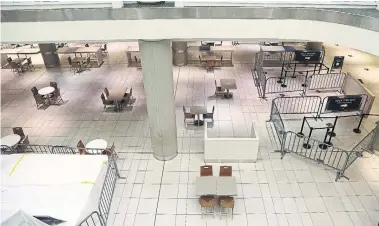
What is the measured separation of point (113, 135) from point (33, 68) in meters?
9.52

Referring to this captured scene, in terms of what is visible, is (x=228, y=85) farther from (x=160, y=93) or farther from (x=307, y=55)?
(x=160, y=93)

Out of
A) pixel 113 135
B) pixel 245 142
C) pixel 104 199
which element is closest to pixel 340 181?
pixel 245 142

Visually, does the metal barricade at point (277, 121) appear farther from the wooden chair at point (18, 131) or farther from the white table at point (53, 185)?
the wooden chair at point (18, 131)

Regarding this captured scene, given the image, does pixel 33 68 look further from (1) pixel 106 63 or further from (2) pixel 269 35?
(2) pixel 269 35

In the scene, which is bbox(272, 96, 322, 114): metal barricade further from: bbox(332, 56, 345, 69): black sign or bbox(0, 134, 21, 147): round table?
bbox(0, 134, 21, 147): round table

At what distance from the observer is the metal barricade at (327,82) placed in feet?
42.5

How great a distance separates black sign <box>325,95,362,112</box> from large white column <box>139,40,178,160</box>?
5.46 meters

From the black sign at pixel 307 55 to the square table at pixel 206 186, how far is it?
31.6 feet

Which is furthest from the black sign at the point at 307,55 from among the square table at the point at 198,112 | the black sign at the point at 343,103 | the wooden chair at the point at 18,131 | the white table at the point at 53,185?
the wooden chair at the point at 18,131

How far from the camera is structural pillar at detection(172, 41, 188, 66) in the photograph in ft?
52.3

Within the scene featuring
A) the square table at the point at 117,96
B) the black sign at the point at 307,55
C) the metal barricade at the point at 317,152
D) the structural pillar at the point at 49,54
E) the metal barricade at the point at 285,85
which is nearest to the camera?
the metal barricade at the point at 317,152

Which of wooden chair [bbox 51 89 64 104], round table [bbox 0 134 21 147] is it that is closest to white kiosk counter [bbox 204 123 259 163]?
round table [bbox 0 134 21 147]

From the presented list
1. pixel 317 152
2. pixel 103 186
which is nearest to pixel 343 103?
pixel 317 152

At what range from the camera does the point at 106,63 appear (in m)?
17.1
